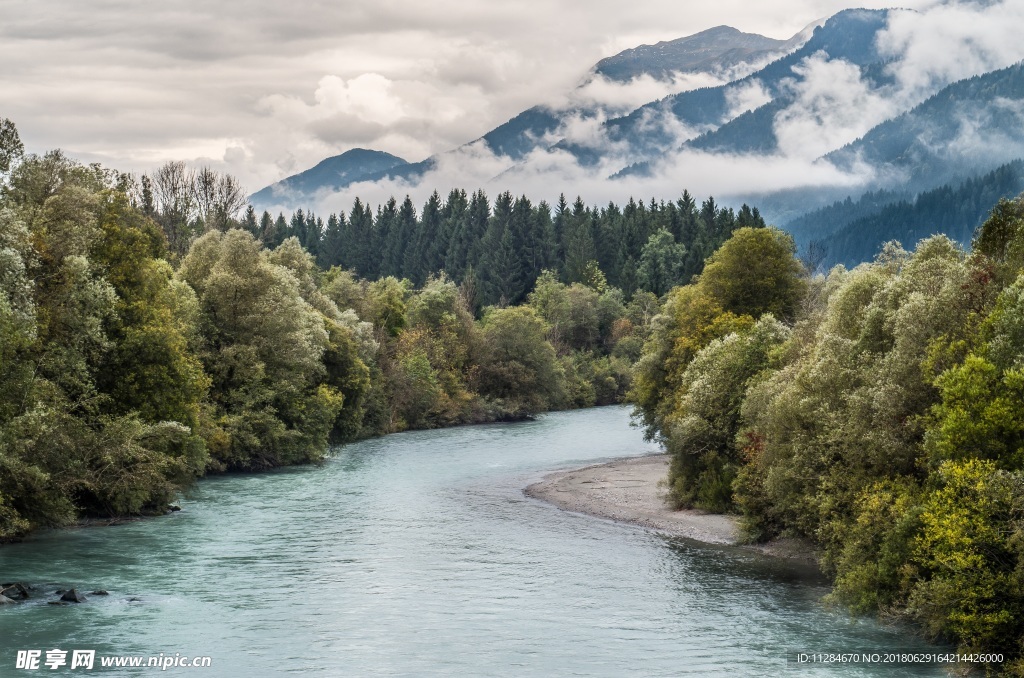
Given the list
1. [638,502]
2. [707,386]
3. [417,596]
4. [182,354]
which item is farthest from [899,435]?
[182,354]

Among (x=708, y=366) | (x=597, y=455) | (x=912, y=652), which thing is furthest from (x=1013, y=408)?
(x=597, y=455)

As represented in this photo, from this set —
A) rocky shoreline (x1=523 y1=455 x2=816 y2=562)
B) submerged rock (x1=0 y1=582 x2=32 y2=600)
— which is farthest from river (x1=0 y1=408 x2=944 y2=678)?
rocky shoreline (x1=523 y1=455 x2=816 y2=562)

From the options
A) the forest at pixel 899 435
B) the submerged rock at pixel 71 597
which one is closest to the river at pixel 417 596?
the submerged rock at pixel 71 597

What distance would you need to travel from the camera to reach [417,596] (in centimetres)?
4081

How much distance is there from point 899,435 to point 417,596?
61.3 ft

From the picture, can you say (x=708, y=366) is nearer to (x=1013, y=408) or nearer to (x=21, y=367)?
(x=1013, y=408)

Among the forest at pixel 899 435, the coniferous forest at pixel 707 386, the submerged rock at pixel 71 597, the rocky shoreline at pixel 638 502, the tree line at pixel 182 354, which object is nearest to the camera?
the forest at pixel 899 435

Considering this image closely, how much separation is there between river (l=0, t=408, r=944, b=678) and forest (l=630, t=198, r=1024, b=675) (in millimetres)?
2423

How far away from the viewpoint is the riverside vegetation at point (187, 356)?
49.2 metres

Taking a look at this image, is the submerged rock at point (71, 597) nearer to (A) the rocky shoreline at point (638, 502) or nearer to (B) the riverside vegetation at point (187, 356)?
(B) the riverside vegetation at point (187, 356)

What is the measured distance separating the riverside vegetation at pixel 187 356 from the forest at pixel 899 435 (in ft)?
93.6

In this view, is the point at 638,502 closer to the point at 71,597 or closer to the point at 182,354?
the point at 182,354

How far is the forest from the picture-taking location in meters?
30.8

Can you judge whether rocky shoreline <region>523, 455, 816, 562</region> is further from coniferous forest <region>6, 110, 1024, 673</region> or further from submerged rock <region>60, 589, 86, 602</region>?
submerged rock <region>60, 589, 86, 602</region>
